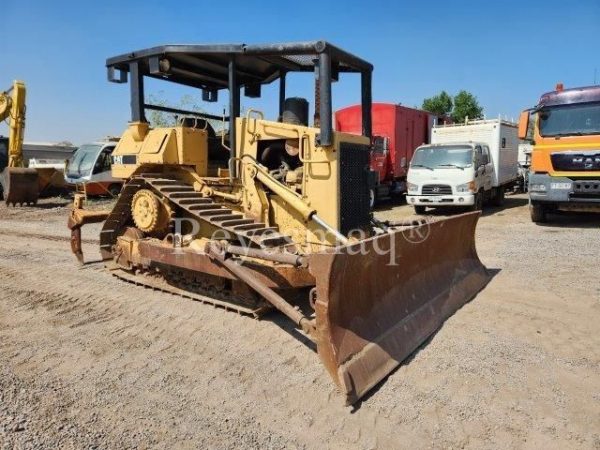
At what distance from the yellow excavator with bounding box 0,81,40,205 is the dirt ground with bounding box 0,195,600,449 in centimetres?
1199

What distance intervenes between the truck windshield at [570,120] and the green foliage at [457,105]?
1378 inches

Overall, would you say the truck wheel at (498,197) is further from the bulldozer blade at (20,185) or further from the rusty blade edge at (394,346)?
the bulldozer blade at (20,185)

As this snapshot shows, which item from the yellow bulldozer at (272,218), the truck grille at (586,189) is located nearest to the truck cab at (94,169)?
the yellow bulldozer at (272,218)

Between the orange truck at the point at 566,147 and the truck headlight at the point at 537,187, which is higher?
the orange truck at the point at 566,147

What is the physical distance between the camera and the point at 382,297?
399 cm

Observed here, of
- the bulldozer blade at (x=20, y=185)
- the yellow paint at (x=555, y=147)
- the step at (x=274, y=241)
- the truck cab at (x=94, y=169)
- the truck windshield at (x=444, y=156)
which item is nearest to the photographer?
the step at (x=274, y=241)

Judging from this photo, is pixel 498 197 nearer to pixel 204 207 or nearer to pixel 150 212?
pixel 204 207

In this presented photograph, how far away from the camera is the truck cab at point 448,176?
12.4 meters

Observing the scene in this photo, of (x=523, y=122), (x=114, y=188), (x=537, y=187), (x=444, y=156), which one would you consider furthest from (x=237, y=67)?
(x=114, y=188)

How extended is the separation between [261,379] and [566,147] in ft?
30.9

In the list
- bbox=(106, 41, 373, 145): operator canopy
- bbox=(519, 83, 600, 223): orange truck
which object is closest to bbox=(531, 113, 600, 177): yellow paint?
bbox=(519, 83, 600, 223): orange truck

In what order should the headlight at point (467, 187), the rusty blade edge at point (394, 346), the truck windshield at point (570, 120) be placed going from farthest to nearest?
the headlight at point (467, 187) → the truck windshield at point (570, 120) → the rusty blade edge at point (394, 346)

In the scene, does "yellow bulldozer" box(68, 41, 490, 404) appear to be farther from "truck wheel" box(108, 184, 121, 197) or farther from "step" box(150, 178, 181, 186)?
"truck wheel" box(108, 184, 121, 197)

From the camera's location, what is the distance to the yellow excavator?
16.1 metres
